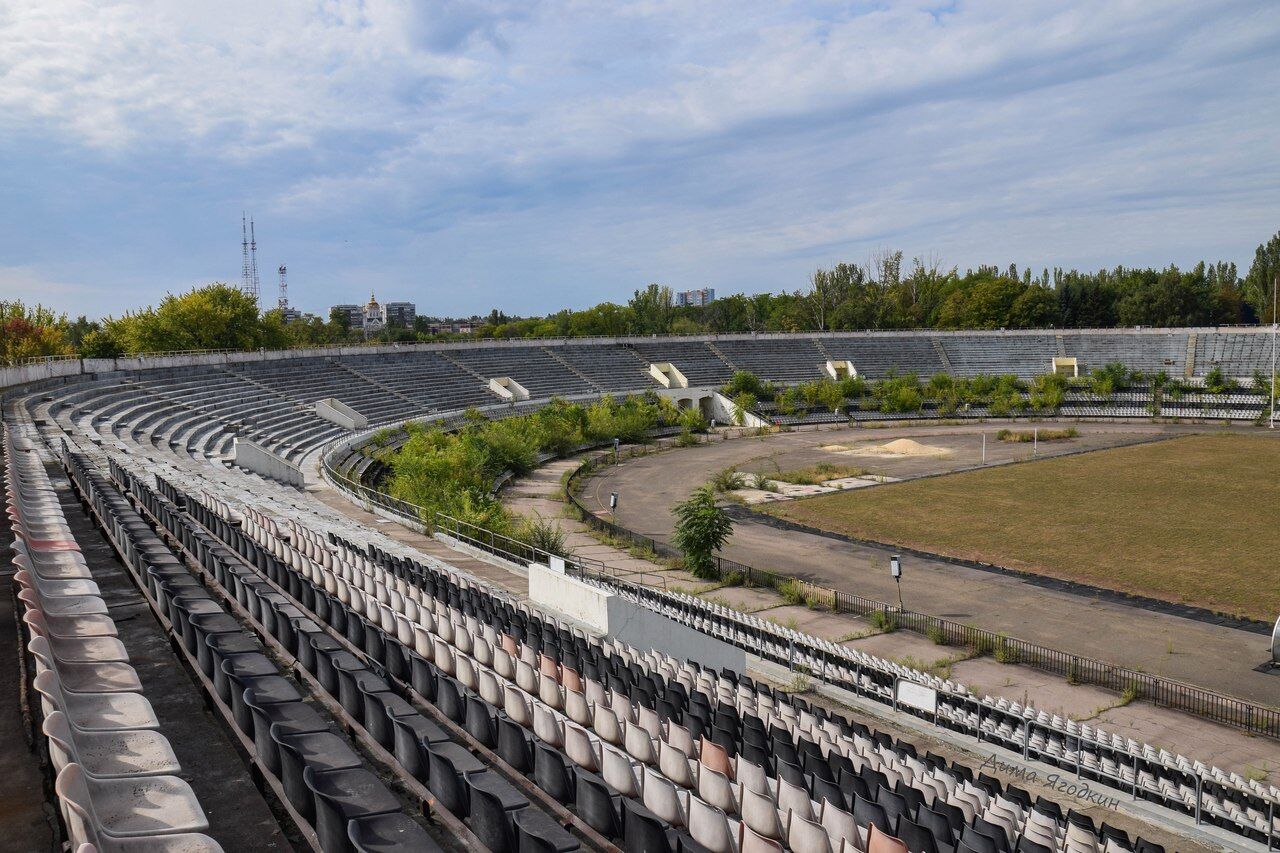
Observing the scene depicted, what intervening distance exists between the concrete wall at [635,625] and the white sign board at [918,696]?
15.0 feet

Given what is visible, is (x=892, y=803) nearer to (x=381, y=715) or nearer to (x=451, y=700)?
(x=451, y=700)

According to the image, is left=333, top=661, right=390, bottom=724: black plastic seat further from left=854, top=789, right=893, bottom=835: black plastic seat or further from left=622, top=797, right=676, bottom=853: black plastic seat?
left=854, top=789, right=893, bottom=835: black plastic seat

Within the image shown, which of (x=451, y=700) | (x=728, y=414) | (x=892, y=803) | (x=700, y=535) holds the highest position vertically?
(x=451, y=700)

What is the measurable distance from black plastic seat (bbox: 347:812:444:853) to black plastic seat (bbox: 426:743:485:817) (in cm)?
84

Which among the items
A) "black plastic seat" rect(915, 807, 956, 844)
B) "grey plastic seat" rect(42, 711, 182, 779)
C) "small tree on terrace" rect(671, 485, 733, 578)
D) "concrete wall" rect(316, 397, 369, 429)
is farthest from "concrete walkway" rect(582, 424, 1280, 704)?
"grey plastic seat" rect(42, 711, 182, 779)

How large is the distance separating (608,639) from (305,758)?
11.5 m

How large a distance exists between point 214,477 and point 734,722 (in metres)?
26.3

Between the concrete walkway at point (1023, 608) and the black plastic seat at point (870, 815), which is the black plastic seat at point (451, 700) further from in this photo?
the concrete walkway at point (1023, 608)

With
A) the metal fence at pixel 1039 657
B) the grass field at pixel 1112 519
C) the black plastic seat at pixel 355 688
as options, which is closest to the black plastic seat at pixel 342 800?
the black plastic seat at pixel 355 688

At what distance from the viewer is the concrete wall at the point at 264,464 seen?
123 ft

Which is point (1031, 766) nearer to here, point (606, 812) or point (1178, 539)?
point (606, 812)

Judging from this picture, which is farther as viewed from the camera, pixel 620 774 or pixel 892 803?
pixel 892 803

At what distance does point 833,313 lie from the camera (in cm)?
12244

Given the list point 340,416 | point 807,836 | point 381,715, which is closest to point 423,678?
point 381,715
